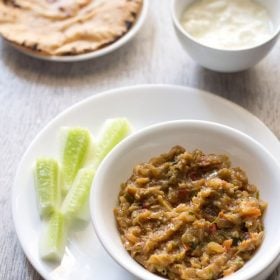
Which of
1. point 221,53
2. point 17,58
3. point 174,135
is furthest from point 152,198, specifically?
point 17,58

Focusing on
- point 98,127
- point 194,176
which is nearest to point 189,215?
point 194,176

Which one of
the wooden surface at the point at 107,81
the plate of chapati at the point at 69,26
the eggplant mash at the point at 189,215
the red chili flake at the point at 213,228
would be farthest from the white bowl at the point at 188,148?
the plate of chapati at the point at 69,26

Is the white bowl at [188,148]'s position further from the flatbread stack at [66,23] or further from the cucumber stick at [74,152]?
the flatbread stack at [66,23]

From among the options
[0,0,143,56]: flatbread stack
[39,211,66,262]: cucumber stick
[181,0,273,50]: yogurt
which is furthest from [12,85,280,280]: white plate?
[0,0,143,56]: flatbread stack

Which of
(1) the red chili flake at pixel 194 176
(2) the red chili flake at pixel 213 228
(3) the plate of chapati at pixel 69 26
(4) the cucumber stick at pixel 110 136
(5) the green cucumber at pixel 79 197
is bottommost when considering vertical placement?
(5) the green cucumber at pixel 79 197

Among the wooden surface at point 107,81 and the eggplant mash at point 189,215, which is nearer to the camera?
the eggplant mash at point 189,215

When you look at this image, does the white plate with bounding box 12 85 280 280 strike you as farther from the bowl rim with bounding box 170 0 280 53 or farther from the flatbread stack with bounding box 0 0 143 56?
the flatbread stack with bounding box 0 0 143 56
